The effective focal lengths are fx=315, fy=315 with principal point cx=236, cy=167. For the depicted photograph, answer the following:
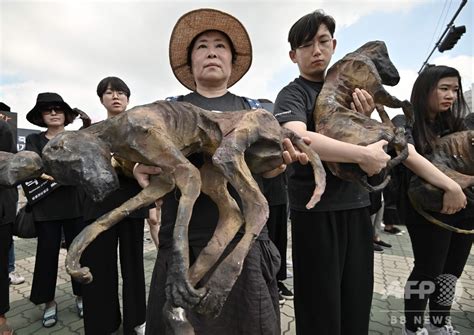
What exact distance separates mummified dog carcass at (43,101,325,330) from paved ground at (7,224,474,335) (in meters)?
1.92

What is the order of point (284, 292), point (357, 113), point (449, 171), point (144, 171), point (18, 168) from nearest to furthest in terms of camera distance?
point (18, 168) → point (144, 171) → point (357, 113) → point (449, 171) → point (284, 292)

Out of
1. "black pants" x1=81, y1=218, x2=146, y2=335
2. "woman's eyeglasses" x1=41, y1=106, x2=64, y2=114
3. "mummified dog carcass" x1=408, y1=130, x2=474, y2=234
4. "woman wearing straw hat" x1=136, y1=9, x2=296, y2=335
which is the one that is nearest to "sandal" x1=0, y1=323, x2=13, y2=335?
"black pants" x1=81, y1=218, x2=146, y2=335

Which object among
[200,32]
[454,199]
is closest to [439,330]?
[454,199]

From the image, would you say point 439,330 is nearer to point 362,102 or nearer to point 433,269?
point 433,269

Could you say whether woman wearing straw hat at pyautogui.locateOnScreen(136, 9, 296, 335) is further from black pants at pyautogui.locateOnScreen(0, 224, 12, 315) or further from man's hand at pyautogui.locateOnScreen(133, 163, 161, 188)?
black pants at pyautogui.locateOnScreen(0, 224, 12, 315)

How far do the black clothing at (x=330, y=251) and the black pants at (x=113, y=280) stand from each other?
110cm

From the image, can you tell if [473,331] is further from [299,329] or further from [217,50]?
[217,50]

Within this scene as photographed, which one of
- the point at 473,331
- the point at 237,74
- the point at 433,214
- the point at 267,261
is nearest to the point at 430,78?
the point at 433,214

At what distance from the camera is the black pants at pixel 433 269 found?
1.91 meters

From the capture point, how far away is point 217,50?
1.39 meters

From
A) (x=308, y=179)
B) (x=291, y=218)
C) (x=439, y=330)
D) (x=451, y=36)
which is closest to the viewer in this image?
(x=308, y=179)

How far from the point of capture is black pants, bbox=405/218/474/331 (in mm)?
1912

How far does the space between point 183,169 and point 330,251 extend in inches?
36.8

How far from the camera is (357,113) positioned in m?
1.31
